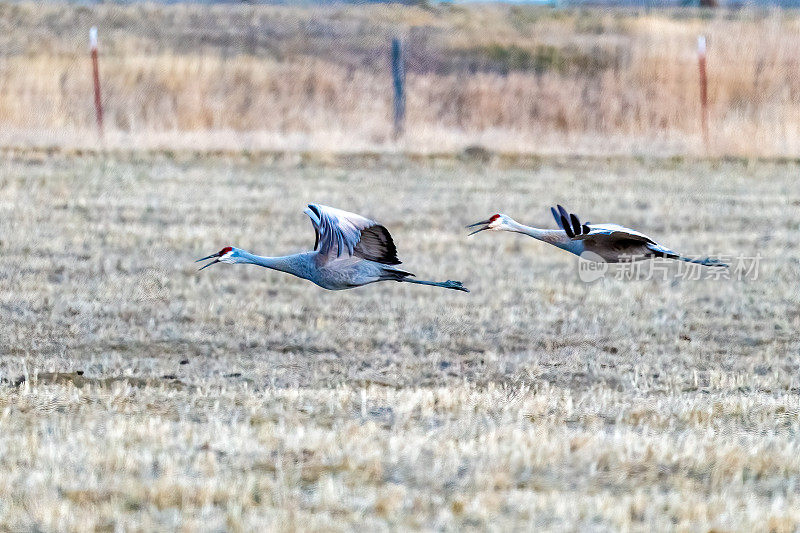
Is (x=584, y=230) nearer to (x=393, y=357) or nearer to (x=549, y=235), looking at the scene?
(x=549, y=235)

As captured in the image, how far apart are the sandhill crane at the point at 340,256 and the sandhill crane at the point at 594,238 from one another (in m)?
0.50

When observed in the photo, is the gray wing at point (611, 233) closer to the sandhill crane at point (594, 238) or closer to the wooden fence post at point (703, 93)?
the sandhill crane at point (594, 238)

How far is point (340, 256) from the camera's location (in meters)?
6.38

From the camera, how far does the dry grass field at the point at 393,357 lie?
15.5 feet

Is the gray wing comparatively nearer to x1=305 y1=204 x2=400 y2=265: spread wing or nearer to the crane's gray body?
x1=305 y1=204 x2=400 y2=265: spread wing

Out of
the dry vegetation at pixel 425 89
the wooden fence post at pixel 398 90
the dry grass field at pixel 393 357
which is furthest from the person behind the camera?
the wooden fence post at pixel 398 90

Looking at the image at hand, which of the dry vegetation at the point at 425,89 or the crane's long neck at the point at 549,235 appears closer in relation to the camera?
the crane's long neck at the point at 549,235

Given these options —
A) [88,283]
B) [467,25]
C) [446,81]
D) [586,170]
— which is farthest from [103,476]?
[467,25]

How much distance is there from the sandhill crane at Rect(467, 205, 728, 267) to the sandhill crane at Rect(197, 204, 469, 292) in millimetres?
499

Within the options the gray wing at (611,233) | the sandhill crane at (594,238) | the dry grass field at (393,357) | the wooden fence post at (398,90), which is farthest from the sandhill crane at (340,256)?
the wooden fence post at (398,90)

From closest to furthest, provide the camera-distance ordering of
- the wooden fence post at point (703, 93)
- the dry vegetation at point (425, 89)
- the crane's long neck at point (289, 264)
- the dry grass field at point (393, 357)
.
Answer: the dry grass field at point (393, 357) < the crane's long neck at point (289, 264) < the dry vegetation at point (425, 89) < the wooden fence post at point (703, 93)

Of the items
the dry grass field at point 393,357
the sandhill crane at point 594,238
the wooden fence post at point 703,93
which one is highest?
the wooden fence post at point 703,93

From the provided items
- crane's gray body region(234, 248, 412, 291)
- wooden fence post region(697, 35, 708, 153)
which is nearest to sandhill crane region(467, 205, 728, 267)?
crane's gray body region(234, 248, 412, 291)

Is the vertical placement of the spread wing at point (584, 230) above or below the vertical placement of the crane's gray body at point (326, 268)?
above
